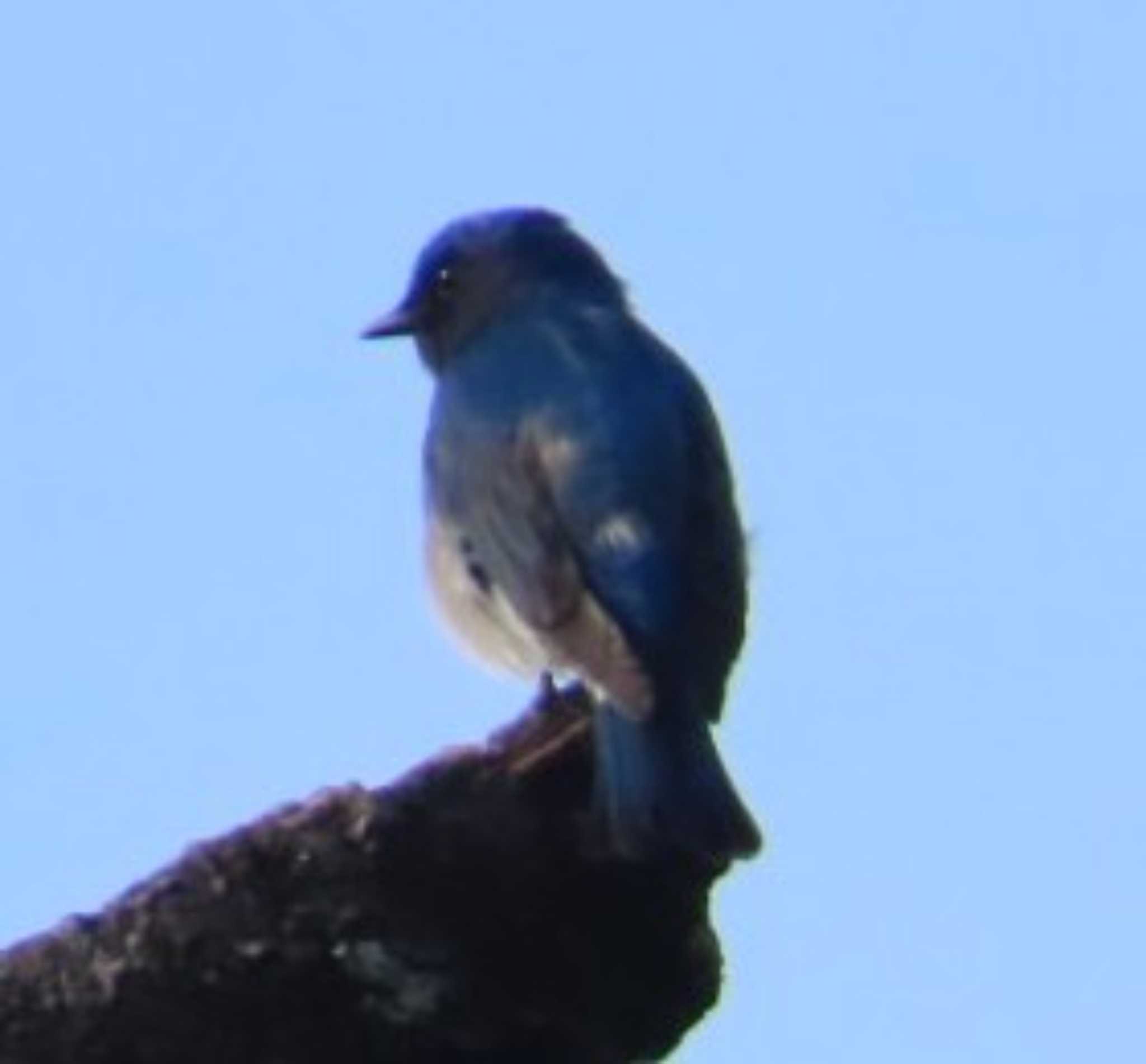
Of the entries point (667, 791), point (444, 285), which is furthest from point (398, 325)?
point (667, 791)

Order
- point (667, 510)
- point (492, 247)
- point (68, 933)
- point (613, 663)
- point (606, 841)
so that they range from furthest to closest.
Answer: point (492, 247) → point (667, 510) → point (613, 663) → point (606, 841) → point (68, 933)

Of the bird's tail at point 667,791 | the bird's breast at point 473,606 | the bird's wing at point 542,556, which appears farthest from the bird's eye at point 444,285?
the bird's tail at point 667,791

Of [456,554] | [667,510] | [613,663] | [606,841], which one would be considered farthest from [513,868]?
A: [456,554]

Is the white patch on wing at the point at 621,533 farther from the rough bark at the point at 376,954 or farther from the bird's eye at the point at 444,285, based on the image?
the rough bark at the point at 376,954

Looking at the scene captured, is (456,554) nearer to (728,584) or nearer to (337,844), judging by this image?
(728,584)

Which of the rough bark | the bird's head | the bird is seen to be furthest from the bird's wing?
the rough bark

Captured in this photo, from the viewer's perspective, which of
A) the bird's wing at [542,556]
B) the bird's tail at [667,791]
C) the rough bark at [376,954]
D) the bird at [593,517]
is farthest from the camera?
the bird's wing at [542,556]

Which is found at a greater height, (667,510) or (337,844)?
(337,844)

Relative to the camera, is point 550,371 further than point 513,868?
Yes
